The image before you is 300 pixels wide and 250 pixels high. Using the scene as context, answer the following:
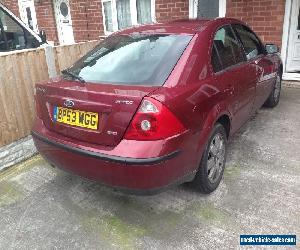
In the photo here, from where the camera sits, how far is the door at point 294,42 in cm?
648

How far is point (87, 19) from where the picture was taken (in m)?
9.97

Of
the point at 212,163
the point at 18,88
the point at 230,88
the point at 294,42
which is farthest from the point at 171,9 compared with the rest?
the point at 212,163

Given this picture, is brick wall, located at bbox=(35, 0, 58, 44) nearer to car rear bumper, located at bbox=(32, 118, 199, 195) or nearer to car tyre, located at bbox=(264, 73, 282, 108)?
car tyre, located at bbox=(264, 73, 282, 108)

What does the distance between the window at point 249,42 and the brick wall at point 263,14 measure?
2.47 m

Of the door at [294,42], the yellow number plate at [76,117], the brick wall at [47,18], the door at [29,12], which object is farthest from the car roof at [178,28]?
the door at [29,12]

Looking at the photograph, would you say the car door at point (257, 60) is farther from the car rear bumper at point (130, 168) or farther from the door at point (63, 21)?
the door at point (63, 21)

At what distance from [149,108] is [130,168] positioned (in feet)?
1.54

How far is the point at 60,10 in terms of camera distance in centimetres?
1090

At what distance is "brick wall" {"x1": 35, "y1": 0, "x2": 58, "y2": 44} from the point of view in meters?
11.0

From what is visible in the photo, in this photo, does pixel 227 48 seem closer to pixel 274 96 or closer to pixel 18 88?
pixel 274 96

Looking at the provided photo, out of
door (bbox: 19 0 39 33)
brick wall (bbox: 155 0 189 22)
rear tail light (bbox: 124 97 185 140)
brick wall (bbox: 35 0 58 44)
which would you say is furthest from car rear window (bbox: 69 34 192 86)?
door (bbox: 19 0 39 33)

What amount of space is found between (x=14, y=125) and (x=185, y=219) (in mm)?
2525

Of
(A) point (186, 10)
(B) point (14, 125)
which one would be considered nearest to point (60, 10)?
(A) point (186, 10)

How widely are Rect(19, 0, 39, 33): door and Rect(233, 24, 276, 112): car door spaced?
9344mm
